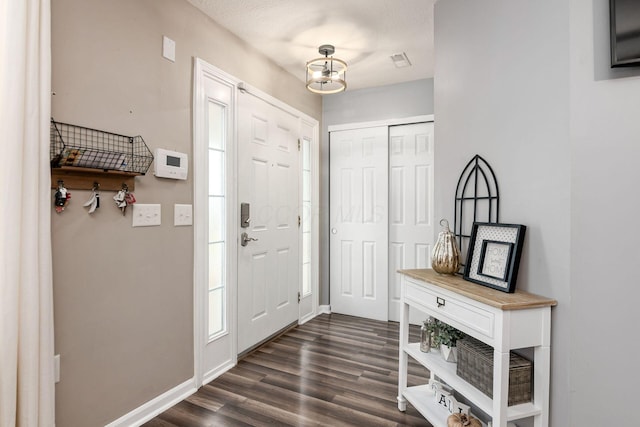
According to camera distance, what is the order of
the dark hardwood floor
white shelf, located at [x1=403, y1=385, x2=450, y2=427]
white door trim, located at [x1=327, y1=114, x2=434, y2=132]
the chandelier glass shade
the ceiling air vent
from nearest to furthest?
white shelf, located at [x1=403, y1=385, x2=450, y2=427], the dark hardwood floor, the chandelier glass shade, the ceiling air vent, white door trim, located at [x1=327, y1=114, x2=434, y2=132]

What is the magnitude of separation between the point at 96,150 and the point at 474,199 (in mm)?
1932

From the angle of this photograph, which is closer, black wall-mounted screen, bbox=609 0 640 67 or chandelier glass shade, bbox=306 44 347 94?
black wall-mounted screen, bbox=609 0 640 67

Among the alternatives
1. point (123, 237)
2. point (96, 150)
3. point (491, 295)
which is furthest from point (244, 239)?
point (491, 295)

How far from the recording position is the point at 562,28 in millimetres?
1412

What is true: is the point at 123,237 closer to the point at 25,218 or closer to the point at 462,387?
the point at 25,218

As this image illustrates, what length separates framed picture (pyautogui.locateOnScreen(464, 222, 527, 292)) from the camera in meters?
1.51

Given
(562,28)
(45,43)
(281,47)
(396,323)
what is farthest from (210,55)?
(396,323)

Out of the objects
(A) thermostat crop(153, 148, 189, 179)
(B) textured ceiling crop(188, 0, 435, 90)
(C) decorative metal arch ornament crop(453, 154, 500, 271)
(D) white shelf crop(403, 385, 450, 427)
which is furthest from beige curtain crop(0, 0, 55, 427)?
(C) decorative metal arch ornament crop(453, 154, 500, 271)

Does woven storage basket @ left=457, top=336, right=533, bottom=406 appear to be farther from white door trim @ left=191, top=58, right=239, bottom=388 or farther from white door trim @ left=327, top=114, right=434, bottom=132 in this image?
white door trim @ left=327, top=114, right=434, bottom=132

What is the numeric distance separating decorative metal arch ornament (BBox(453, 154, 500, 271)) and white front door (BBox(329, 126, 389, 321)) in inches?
67.3

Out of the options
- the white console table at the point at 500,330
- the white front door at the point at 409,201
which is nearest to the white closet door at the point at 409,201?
the white front door at the point at 409,201

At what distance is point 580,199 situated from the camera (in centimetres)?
137

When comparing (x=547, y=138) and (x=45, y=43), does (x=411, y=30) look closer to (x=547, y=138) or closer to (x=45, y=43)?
(x=547, y=138)

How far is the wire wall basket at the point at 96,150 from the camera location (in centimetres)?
153
